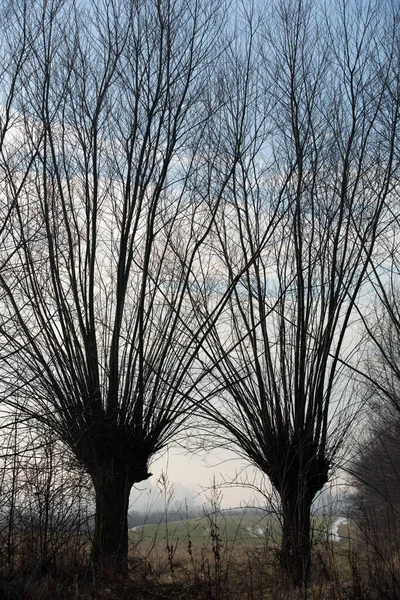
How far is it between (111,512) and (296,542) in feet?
7.25

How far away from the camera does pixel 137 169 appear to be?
883cm

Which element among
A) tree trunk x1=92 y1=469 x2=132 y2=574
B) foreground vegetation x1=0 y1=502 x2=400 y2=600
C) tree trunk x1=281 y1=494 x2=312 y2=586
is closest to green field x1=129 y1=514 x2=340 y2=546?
foreground vegetation x1=0 y1=502 x2=400 y2=600

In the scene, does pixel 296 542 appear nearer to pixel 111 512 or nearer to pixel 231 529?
pixel 231 529

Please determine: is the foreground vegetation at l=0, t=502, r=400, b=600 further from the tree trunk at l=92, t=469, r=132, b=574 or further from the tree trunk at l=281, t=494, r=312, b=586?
the tree trunk at l=92, t=469, r=132, b=574

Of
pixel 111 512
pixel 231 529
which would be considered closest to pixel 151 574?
pixel 231 529

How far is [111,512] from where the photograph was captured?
797cm

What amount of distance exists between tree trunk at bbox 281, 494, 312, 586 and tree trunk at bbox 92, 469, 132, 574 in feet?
6.05

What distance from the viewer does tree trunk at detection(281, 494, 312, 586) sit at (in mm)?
7055

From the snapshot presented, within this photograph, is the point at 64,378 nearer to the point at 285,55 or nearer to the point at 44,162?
the point at 44,162

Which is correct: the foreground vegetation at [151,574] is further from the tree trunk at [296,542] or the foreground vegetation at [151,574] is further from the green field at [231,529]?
the tree trunk at [296,542]

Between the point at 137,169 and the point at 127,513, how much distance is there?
437cm

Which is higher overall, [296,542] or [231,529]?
→ [231,529]

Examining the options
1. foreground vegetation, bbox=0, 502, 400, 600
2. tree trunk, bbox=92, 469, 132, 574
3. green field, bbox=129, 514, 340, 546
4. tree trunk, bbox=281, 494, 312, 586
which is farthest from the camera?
tree trunk, bbox=92, 469, 132, 574

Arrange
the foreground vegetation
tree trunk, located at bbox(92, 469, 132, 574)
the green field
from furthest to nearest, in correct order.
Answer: tree trunk, located at bbox(92, 469, 132, 574) → the green field → the foreground vegetation
